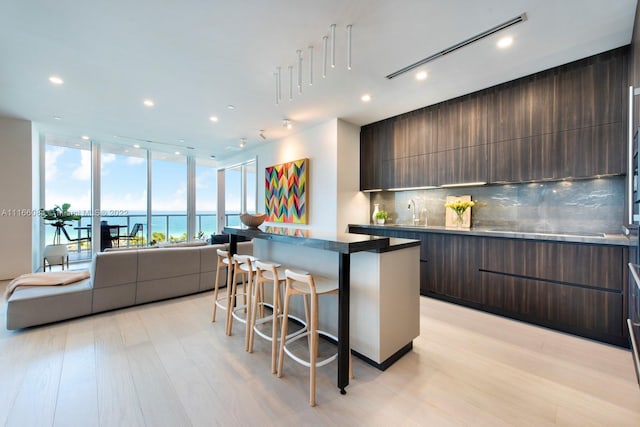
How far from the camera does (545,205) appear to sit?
10.3ft

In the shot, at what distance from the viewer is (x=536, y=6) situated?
199 cm

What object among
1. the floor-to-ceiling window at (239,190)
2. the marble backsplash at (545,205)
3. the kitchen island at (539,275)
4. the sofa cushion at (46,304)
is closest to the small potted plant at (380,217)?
the marble backsplash at (545,205)

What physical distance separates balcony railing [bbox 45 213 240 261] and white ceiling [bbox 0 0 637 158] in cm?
300

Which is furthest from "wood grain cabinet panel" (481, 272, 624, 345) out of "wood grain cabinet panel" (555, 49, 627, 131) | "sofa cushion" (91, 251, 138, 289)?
"sofa cushion" (91, 251, 138, 289)

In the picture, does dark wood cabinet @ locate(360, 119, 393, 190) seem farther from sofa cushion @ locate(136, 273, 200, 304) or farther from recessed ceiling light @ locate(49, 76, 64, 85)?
recessed ceiling light @ locate(49, 76, 64, 85)

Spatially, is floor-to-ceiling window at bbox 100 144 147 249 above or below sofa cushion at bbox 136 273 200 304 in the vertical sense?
above

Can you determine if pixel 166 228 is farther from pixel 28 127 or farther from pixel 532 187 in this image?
pixel 532 187

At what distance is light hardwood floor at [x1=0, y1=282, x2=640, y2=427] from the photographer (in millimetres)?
1559

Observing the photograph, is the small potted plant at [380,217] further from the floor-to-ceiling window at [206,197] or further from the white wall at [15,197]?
the white wall at [15,197]

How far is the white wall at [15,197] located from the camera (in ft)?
14.6

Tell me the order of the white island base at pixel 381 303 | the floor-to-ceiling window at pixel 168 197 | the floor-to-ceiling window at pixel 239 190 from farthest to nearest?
the floor-to-ceiling window at pixel 168 197, the floor-to-ceiling window at pixel 239 190, the white island base at pixel 381 303

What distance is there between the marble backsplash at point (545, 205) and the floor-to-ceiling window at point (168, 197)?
672 centimetres

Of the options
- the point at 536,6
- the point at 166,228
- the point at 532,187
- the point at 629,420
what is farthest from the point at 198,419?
the point at 166,228

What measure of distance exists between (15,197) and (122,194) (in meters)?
2.13
